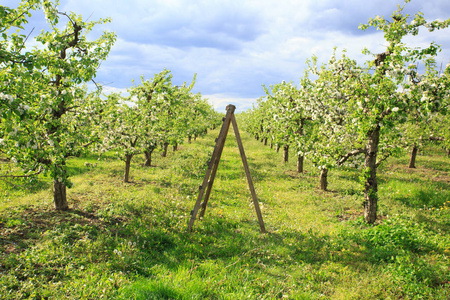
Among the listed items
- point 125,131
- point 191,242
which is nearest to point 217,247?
point 191,242

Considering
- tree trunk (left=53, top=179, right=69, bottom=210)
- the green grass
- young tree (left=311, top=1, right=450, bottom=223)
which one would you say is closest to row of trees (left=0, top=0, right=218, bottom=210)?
tree trunk (left=53, top=179, right=69, bottom=210)

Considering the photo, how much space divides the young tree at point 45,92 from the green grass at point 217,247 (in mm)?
1995

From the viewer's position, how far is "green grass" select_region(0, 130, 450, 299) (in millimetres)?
5973

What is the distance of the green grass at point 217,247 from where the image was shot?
19.6 ft

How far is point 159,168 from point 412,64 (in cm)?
A: 1759

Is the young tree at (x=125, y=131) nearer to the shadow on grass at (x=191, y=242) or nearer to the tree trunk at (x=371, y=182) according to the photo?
the shadow on grass at (x=191, y=242)

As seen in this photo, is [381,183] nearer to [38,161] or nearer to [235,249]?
[235,249]

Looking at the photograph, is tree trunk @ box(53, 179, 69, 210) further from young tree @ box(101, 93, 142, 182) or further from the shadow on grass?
young tree @ box(101, 93, 142, 182)

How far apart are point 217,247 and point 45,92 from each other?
25.1 ft

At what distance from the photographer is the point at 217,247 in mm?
8047

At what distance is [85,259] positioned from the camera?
Answer: 6.77 meters

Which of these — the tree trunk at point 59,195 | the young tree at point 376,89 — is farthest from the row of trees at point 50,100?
the young tree at point 376,89

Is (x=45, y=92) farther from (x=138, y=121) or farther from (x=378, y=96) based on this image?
(x=378, y=96)

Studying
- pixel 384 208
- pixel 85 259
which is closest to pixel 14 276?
pixel 85 259
